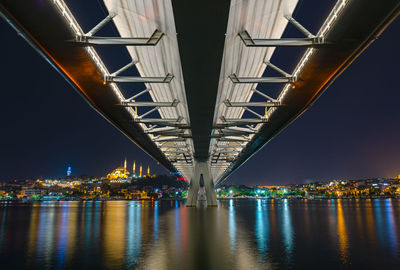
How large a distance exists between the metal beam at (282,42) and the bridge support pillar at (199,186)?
3720 centimetres

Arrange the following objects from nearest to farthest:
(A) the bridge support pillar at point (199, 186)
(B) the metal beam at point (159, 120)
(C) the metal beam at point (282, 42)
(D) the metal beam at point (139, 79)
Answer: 1. (C) the metal beam at point (282, 42)
2. (D) the metal beam at point (139, 79)
3. (B) the metal beam at point (159, 120)
4. (A) the bridge support pillar at point (199, 186)

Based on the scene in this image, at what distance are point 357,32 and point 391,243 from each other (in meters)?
9.84

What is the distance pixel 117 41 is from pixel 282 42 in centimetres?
560

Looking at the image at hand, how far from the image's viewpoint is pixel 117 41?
11484 millimetres

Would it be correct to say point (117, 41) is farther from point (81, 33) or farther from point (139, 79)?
point (139, 79)

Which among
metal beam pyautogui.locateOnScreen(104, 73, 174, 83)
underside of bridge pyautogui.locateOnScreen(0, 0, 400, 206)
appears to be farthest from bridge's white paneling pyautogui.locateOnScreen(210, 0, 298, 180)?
metal beam pyautogui.locateOnScreen(104, 73, 174, 83)

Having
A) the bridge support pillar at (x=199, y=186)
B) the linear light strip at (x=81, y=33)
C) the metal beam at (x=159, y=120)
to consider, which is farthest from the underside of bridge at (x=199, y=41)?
the bridge support pillar at (x=199, y=186)

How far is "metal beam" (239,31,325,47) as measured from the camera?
11.7m

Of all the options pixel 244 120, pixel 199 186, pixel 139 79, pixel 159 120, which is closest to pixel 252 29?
pixel 139 79

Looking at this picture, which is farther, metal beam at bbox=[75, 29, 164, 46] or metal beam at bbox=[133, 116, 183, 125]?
metal beam at bbox=[133, 116, 183, 125]

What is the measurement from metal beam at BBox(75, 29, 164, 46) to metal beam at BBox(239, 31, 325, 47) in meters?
2.98

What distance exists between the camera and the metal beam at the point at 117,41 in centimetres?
1147

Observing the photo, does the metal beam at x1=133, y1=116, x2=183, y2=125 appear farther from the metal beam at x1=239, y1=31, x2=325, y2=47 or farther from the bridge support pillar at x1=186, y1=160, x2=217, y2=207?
the bridge support pillar at x1=186, y1=160, x2=217, y2=207

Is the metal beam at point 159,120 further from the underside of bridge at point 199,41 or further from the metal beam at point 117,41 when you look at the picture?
the metal beam at point 117,41
